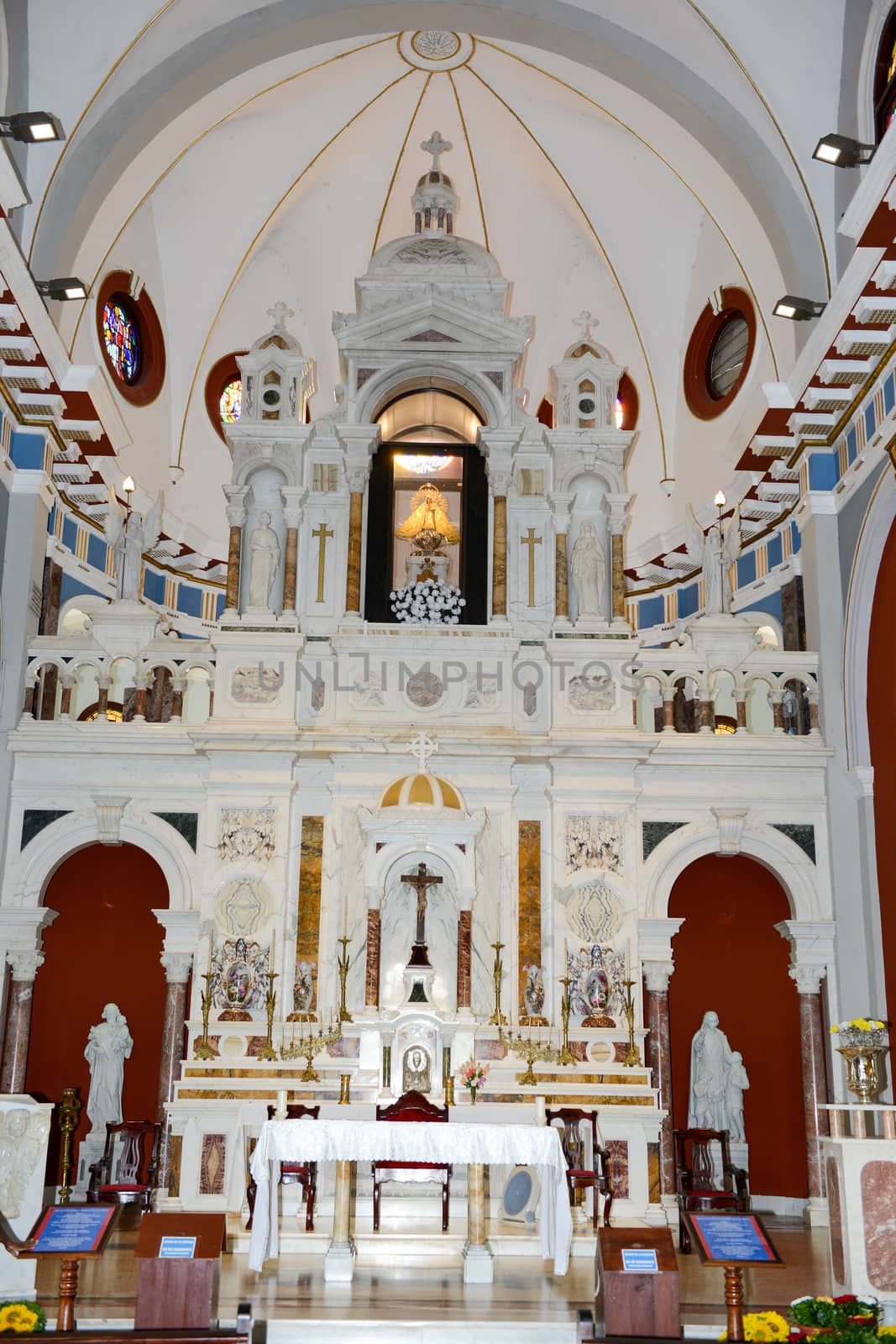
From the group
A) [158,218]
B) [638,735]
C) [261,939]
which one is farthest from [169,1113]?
[158,218]

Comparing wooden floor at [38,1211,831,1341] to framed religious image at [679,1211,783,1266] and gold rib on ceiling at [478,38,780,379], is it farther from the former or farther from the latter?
gold rib on ceiling at [478,38,780,379]

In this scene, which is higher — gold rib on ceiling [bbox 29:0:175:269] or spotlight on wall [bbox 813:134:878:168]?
gold rib on ceiling [bbox 29:0:175:269]

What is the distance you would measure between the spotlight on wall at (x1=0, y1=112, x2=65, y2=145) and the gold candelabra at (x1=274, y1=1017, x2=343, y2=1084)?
940cm

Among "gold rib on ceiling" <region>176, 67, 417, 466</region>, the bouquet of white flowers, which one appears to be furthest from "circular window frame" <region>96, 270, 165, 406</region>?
the bouquet of white flowers

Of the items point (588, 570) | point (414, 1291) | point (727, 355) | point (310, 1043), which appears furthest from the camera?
point (727, 355)

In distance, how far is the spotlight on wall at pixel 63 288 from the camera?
52.9 feet

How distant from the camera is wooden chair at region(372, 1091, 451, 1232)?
11.3 metres

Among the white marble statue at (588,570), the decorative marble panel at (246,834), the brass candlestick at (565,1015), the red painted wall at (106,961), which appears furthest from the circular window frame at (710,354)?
the red painted wall at (106,961)

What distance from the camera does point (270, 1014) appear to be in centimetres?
1459

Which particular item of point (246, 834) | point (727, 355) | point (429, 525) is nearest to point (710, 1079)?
point (246, 834)

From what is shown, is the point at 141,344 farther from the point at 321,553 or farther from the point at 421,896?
the point at 421,896

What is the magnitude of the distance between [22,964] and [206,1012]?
2359 mm

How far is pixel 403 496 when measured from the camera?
698 inches

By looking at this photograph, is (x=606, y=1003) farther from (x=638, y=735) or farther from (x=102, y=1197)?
(x=102, y=1197)
